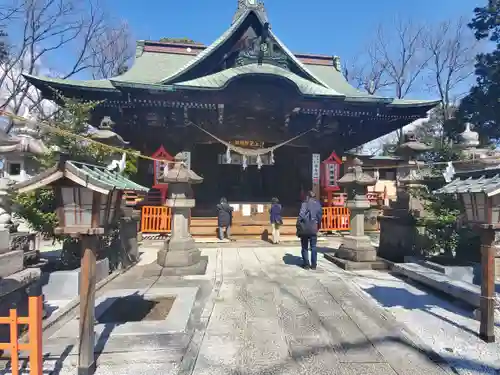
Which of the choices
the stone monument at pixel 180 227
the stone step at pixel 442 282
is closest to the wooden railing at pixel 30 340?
the stone monument at pixel 180 227

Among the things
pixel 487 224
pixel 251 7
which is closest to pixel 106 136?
pixel 487 224

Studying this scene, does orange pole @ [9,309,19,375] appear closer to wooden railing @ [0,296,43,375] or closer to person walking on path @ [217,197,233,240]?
wooden railing @ [0,296,43,375]

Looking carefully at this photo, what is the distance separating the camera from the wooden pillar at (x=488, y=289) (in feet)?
12.1

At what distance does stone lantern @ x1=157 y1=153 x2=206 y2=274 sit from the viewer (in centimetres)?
696

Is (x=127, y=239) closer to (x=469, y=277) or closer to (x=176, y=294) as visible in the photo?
(x=176, y=294)

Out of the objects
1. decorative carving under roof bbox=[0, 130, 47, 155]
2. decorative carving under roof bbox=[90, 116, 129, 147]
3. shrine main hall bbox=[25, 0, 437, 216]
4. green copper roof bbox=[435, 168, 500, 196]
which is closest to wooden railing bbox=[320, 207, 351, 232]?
shrine main hall bbox=[25, 0, 437, 216]

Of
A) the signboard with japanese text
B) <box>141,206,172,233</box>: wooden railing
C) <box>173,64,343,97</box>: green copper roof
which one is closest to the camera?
<box>173,64,343,97</box>: green copper roof

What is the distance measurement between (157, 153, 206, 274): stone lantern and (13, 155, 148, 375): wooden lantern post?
3823 millimetres

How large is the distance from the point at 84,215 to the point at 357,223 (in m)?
6.33

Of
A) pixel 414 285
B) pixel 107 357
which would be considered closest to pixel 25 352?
pixel 107 357

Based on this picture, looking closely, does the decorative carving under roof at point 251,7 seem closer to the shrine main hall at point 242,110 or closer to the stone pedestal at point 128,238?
the shrine main hall at point 242,110

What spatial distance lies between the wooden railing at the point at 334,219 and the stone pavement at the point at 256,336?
268 inches

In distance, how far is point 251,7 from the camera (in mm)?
13547

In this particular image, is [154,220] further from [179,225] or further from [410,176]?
[410,176]
